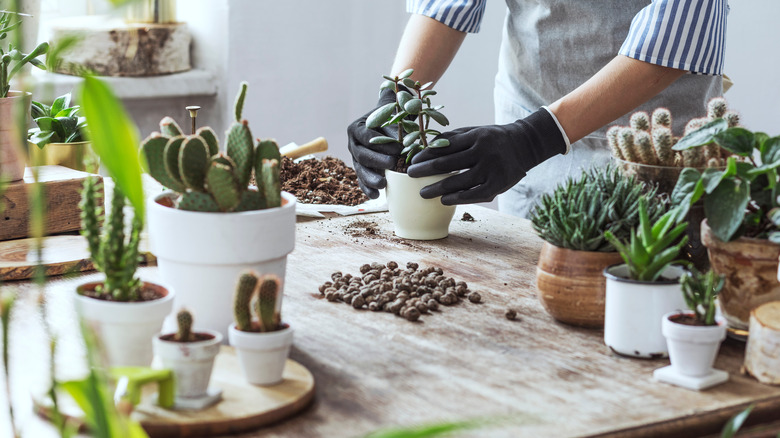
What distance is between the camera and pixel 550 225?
1.09 meters

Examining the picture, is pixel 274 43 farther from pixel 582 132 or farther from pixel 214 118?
pixel 582 132

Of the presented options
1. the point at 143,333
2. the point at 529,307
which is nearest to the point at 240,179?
the point at 143,333

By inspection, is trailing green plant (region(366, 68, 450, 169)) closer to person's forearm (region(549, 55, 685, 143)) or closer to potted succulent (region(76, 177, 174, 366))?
person's forearm (region(549, 55, 685, 143))

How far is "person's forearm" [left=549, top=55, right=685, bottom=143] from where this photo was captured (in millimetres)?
1741

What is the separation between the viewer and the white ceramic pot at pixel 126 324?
0.84 metres

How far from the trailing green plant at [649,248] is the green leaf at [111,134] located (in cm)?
65

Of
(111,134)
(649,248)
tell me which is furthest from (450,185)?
(111,134)

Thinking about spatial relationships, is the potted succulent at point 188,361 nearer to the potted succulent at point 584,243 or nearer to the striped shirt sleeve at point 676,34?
the potted succulent at point 584,243

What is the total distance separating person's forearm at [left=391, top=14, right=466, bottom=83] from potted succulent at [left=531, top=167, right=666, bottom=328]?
1.13m

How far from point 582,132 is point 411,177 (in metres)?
0.42

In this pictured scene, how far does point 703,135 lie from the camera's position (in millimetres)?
1076

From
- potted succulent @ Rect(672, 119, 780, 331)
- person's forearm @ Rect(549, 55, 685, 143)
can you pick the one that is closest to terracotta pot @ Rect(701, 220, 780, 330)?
potted succulent @ Rect(672, 119, 780, 331)

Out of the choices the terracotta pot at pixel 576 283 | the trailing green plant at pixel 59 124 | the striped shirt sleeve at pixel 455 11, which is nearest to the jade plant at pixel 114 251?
the terracotta pot at pixel 576 283

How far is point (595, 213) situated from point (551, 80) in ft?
3.81
